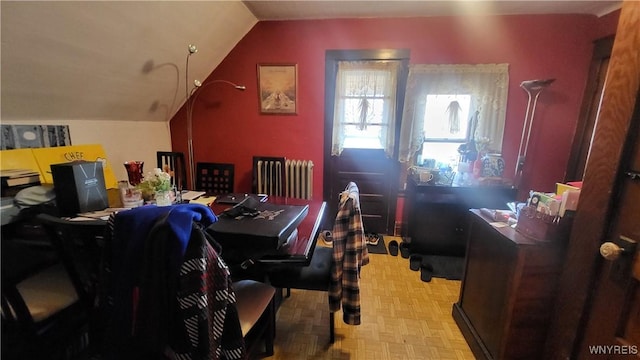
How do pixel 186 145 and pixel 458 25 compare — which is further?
pixel 186 145

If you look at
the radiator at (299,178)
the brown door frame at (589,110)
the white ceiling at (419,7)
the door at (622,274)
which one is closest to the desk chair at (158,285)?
the door at (622,274)

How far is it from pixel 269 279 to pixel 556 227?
146 centimetres

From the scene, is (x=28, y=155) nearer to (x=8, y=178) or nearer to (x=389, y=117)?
(x=8, y=178)

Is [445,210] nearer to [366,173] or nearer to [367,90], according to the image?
[366,173]

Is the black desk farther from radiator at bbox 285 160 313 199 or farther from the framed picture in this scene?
the framed picture

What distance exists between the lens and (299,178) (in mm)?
3119

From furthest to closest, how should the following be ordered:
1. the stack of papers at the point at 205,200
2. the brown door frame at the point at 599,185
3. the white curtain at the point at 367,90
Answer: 1. the white curtain at the point at 367,90
2. the stack of papers at the point at 205,200
3. the brown door frame at the point at 599,185

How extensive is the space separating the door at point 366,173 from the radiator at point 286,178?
0.23m

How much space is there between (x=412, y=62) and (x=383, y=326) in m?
2.56

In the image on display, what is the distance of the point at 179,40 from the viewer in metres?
2.25

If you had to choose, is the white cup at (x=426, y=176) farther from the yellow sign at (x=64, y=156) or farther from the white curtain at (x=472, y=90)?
the yellow sign at (x=64, y=156)

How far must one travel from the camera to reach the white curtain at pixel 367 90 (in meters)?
2.89

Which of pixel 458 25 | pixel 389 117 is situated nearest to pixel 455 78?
pixel 458 25

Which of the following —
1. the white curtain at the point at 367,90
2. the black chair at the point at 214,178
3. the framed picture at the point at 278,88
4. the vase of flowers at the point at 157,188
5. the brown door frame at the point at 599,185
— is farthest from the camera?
the framed picture at the point at 278,88
